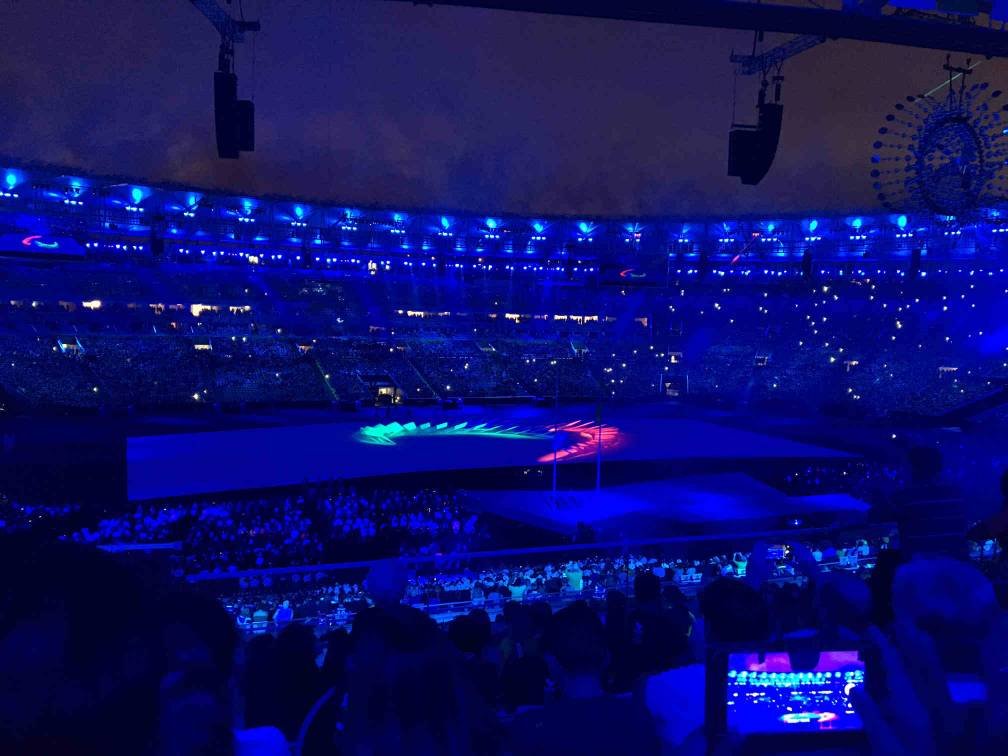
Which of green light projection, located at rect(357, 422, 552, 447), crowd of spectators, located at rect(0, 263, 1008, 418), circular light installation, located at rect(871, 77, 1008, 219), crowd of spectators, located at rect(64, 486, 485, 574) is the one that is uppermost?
circular light installation, located at rect(871, 77, 1008, 219)

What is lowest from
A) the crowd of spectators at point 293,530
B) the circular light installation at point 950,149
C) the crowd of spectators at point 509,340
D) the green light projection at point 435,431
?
the green light projection at point 435,431

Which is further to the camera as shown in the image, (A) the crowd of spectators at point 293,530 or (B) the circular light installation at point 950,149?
(A) the crowd of spectators at point 293,530

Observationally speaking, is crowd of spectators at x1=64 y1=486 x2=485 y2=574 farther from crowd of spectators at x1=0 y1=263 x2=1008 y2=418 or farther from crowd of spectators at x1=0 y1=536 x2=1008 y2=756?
crowd of spectators at x1=0 y1=263 x2=1008 y2=418

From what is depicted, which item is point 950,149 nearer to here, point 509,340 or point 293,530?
point 293,530

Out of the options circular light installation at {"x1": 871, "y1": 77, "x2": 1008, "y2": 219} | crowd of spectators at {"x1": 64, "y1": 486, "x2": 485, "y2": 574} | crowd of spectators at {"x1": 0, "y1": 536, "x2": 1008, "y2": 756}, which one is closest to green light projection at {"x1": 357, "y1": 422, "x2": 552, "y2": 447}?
crowd of spectators at {"x1": 64, "y1": 486, "x2": 485, "y2": 574}

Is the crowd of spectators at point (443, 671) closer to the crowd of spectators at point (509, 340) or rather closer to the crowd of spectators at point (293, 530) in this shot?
the crowd of spectators at point (293, 530)

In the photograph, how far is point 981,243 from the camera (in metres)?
32.2

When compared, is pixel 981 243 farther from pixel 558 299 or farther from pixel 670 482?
pixel 670 482

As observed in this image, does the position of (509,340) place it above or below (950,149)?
below

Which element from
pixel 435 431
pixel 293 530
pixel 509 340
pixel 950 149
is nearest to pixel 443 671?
pixel 950 149

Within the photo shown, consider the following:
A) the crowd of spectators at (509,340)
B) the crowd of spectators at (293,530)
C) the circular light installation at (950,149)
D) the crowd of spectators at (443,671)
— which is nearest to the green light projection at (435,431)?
the crowd of spectators at (509,340)

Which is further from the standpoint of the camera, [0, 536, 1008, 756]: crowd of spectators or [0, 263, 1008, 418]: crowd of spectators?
[0, 263, 1008, 418]: crowd of spectators

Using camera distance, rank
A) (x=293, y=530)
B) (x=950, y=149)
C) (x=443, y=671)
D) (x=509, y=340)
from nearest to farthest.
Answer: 1. (x=443, y=671)
2. (x=950, y=149)
3. (x=293, y=530)
4. (x=509, y=340)

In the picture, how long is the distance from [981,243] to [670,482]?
24543 millimetres
